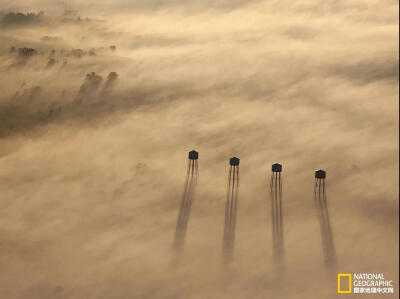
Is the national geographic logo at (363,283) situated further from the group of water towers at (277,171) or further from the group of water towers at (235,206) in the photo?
the group of water towers at (277,171)

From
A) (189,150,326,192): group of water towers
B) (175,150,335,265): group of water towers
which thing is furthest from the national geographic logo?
(189,150,326,192): group of water towers

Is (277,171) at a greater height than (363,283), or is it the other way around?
(277,171)

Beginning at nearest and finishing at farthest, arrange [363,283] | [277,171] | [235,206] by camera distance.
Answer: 1. [363,283]
2. [235,206]
3. [277,171]

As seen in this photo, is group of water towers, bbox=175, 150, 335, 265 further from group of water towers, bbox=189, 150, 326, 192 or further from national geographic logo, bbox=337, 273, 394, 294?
national geographic logo, bbox=337, 273, 394, 294

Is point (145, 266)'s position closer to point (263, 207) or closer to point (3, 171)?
point (263, 207)

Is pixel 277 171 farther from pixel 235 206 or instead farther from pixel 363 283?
pixel 363 283

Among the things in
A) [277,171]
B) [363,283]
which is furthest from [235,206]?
[363,283]

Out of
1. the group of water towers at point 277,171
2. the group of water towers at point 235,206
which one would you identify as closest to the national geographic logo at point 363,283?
the group of water towers at point 235,206
